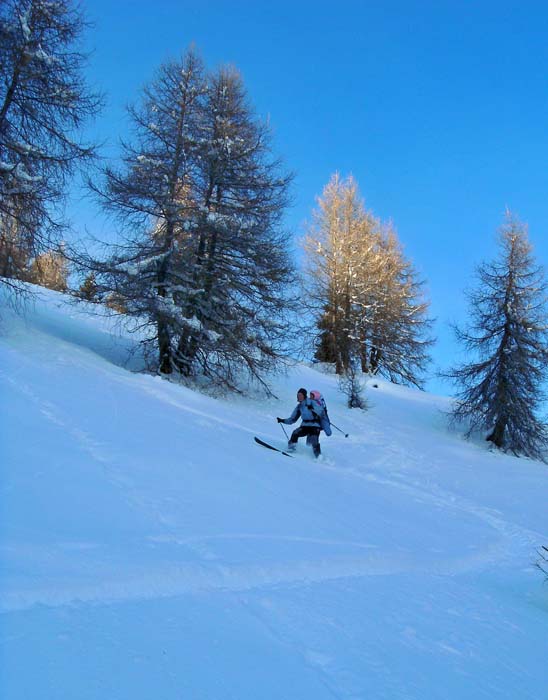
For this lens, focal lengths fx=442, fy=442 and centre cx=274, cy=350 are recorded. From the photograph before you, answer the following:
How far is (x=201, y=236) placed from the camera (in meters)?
13.9

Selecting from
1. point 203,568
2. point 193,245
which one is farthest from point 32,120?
point 203,568

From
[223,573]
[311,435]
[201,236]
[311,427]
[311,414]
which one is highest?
[201,236]

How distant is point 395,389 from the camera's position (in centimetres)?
2292

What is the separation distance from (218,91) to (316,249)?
12373 millimetres

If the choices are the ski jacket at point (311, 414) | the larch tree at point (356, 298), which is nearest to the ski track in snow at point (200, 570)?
the ski jacket at point (311, 414)

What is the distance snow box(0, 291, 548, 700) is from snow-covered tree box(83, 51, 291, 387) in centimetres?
524

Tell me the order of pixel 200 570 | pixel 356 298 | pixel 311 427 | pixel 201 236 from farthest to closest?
pixel 356 298 < pixel 201 236 < pixel 311 427 < pixel 200 570

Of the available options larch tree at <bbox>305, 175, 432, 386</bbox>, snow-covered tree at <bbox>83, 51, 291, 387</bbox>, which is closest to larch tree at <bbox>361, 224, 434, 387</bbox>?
larch tree at <bbox>305, 175, 432, 386</bbox>

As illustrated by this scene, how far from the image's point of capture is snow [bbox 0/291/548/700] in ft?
6.91

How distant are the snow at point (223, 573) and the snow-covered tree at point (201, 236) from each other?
524 centimetres

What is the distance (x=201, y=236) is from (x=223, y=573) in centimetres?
1211

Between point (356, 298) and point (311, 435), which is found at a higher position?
point (356, 298)

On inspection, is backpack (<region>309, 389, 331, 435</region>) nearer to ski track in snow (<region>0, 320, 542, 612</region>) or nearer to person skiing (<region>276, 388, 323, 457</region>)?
person skiing (<region>276, 388, 323, 457</region>)

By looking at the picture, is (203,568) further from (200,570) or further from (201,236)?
(201,236)
